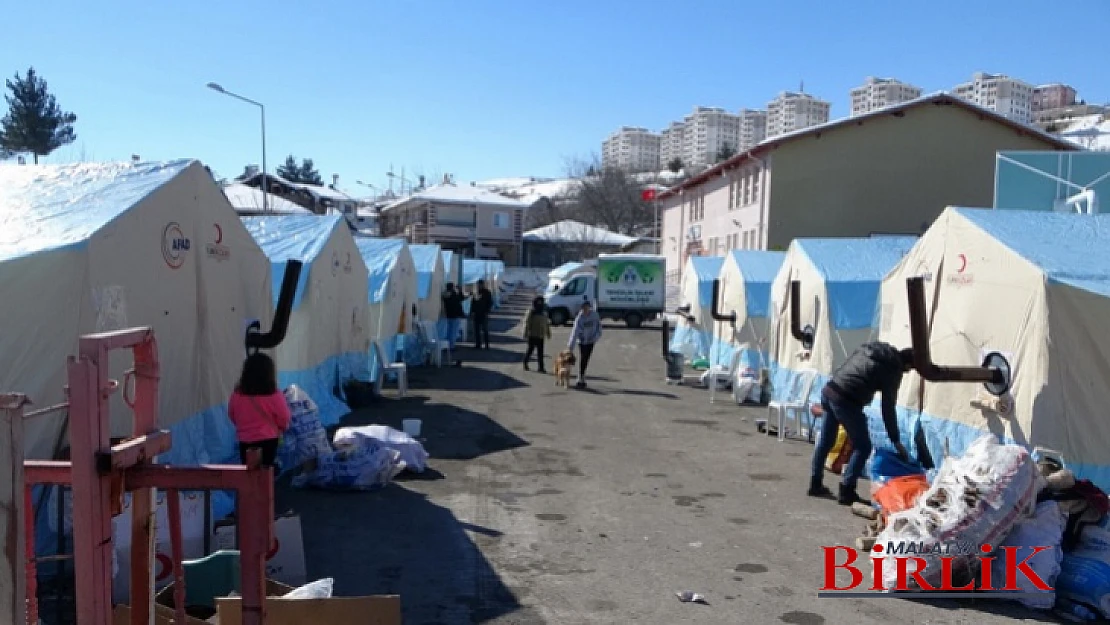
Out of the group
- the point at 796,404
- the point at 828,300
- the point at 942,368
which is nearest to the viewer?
the point at 942,368

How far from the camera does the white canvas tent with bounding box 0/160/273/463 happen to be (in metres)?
5.88

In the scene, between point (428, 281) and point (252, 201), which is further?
point (252, 201)

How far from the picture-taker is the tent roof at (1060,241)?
7.10 metres

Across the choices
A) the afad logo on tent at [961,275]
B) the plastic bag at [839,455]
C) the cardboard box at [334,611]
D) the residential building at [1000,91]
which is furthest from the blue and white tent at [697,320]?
the residential building at [1000,91]

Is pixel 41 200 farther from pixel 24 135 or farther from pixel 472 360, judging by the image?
pixel 24 135

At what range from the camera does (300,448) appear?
890 centimetres

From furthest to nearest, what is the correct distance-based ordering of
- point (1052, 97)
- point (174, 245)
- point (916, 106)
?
point (1052, 97), point (916, 106), point (174, 245)

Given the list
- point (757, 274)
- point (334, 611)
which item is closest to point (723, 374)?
point (757, 274)

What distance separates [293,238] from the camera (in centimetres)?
1328

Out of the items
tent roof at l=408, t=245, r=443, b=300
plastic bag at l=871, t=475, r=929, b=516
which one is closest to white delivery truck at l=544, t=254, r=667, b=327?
tent roof at l=408, t=245, r=443, b=300

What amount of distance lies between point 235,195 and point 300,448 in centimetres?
3553

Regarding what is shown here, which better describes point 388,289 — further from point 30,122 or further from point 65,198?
point 30,122

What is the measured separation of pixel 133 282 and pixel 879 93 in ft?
368

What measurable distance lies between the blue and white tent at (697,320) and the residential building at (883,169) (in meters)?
7.11
